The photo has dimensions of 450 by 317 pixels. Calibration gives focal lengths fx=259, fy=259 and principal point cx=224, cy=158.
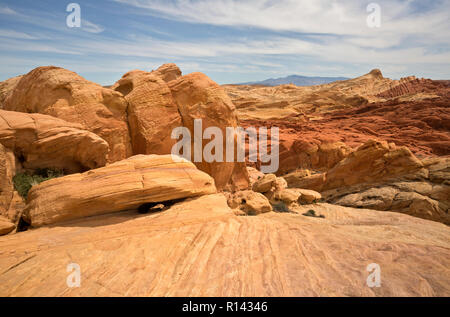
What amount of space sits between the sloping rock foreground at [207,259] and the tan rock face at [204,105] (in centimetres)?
496

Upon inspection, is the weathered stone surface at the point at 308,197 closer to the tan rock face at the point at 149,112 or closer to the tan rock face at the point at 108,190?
the tan rock face at the point at 149,112

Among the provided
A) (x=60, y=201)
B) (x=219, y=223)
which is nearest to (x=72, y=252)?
(x=60, y=201)

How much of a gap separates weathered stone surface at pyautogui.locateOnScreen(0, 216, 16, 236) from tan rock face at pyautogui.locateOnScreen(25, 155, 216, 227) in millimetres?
315

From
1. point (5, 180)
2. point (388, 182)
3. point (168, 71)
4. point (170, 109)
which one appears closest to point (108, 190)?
point (5, 180)

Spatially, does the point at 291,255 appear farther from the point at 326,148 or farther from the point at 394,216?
the point at 326,148

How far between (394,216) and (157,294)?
8.96m

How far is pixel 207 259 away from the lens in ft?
13.9

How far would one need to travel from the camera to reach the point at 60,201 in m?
5.37

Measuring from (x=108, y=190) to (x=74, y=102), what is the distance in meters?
4.40

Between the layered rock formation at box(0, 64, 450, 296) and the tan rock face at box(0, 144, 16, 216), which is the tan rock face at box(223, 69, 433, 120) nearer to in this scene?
the layered rock formation at box(0, 64, 450, 296)

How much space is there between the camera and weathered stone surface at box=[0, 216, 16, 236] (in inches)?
193

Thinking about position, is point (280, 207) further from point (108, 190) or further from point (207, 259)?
point (108, 190)

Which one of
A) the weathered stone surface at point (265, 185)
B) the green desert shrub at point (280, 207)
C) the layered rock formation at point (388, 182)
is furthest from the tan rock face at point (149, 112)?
the layered rock formation at point (388, 182)

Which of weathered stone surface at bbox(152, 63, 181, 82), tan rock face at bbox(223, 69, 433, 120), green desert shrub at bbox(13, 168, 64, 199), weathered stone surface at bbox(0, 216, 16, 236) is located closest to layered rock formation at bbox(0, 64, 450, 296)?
weathered stone surface at bbox(0, 216, 16, 236)
